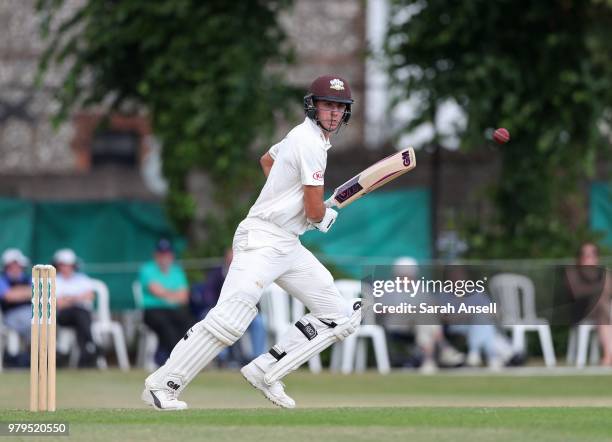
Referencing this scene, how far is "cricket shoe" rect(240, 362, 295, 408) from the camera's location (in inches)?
337

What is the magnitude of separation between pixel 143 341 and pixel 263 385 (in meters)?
8.46

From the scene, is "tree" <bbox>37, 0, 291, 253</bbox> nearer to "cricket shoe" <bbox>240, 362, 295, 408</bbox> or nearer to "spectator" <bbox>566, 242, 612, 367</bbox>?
"spectator" <bbox>566, 242, 612, 367</bbox>

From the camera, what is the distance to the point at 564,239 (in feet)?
57.8

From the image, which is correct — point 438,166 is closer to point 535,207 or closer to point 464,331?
point 535,207

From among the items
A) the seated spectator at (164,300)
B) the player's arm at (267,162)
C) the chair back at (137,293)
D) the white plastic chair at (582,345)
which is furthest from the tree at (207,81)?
the player's arm at (267,162)

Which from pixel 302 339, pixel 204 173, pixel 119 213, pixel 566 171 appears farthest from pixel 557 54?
pixel 302 339

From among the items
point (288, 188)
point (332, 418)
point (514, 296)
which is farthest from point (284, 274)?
point (514, 296)

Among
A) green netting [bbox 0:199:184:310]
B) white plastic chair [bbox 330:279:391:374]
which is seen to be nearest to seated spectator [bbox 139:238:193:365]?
white plastic chair [bbox 330:279:391:374]

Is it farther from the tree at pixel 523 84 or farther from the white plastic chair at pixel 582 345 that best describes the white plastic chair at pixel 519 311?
the tree at pixel 523 84

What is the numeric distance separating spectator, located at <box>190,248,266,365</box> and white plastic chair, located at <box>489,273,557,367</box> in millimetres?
2488

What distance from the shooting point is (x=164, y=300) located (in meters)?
15.9

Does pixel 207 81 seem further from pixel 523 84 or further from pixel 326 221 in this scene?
pixel 326 221

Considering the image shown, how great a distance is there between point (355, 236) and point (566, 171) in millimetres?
2573

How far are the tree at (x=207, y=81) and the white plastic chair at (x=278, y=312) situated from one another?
1.45 m
